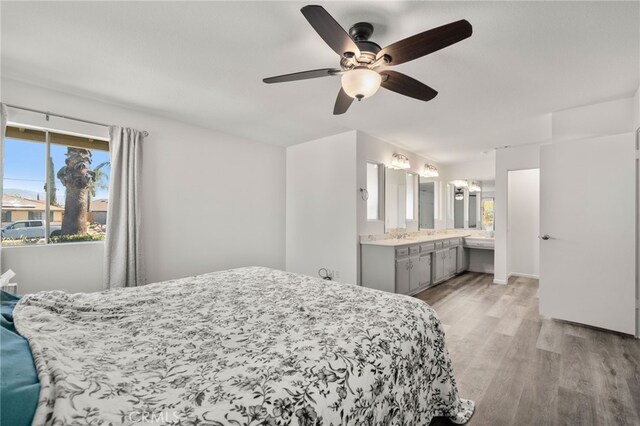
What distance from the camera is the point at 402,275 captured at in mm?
3869

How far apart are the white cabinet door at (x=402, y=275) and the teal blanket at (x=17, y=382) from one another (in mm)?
3476

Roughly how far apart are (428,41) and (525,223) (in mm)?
5355

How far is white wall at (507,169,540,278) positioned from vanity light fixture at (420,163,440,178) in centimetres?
143

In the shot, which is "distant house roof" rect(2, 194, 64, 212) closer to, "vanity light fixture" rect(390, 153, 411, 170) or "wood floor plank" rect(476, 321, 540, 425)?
"wood floor plank" rect(476, 321, 540, 425)

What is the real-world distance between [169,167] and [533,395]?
407 centimetres

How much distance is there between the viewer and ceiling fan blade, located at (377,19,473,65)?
138 cm

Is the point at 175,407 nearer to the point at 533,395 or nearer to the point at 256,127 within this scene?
the point at 533,395

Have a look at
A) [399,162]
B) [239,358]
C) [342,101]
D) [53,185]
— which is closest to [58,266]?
[53,185]

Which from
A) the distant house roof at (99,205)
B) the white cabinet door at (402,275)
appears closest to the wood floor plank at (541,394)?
the white cabinet door at (402,275)

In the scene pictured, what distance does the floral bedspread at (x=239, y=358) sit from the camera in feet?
2.68

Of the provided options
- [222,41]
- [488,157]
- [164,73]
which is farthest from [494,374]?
[488,157]

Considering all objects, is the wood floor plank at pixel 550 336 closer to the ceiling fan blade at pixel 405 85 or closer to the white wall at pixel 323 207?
the white wall at pixel 323 207

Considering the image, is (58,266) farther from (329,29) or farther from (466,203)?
(466,203)

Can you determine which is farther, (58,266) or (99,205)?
(99,205)
